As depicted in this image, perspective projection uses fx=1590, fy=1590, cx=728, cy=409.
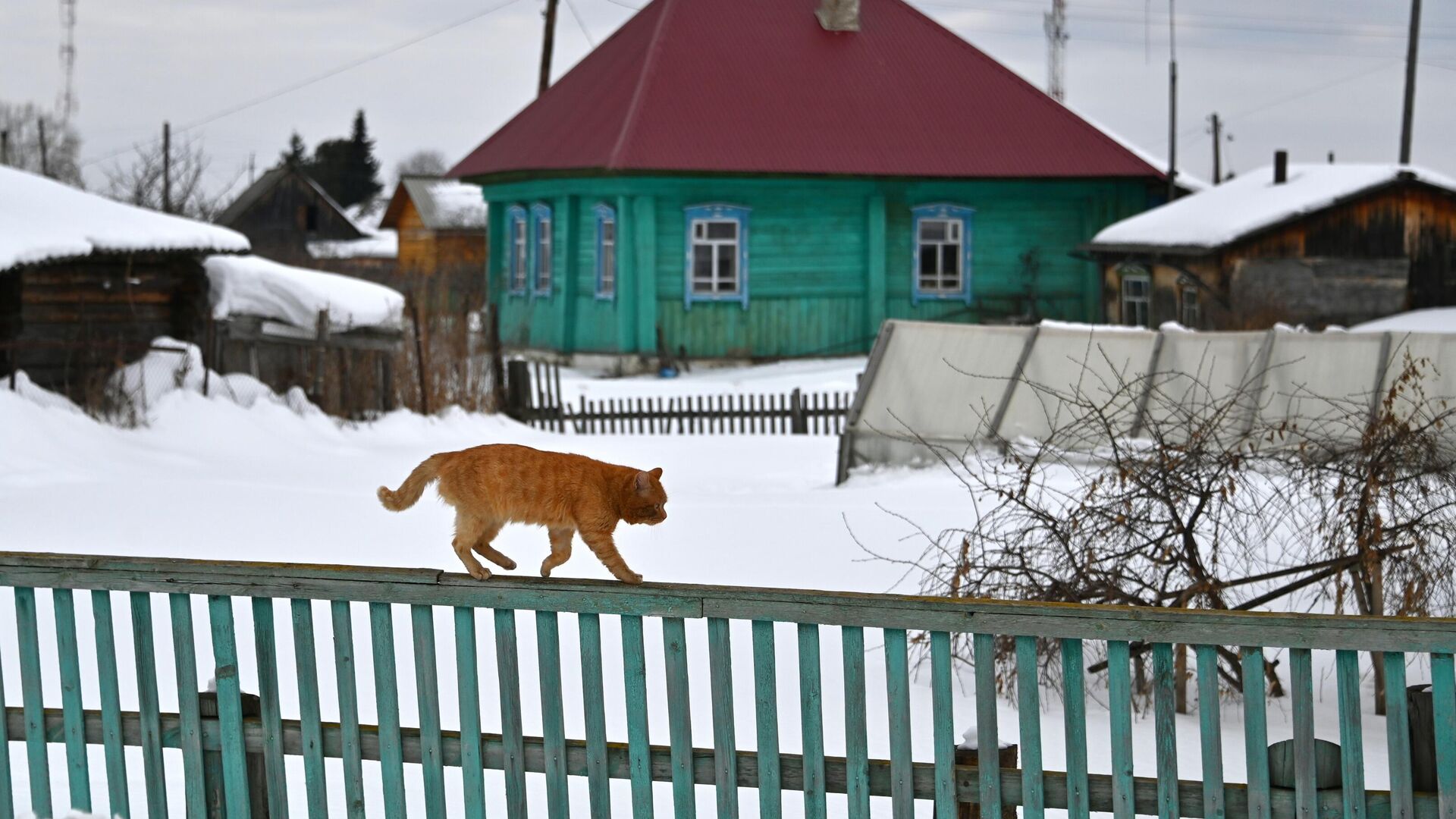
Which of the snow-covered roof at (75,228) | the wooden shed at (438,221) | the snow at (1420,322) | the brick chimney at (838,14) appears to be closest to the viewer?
the snow-covered roof at (75,228)

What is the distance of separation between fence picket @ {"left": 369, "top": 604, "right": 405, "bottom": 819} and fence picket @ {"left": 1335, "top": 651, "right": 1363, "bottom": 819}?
8.01 ft

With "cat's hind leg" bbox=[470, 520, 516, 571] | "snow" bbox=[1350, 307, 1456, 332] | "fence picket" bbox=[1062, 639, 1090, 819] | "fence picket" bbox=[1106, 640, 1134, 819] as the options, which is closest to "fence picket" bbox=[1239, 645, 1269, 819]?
"fence picket" bbox=[1106, 640, 1134, 819]

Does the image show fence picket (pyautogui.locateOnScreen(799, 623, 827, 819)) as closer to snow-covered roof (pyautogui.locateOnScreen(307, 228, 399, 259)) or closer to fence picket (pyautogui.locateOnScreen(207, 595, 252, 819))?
fence picket (pyautogui.locateOnScreen(207, 595, 252, 819))

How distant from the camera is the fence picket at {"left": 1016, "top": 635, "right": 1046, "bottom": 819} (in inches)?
156

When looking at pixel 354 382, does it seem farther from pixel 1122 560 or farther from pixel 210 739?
pixel 210 739

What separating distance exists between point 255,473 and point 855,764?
10.7 metres

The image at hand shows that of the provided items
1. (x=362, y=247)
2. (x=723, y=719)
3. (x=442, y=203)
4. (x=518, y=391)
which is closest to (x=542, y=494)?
(x=723, y=719)

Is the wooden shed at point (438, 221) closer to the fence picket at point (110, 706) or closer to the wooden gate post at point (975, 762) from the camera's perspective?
the fence picket at point (110, 706)

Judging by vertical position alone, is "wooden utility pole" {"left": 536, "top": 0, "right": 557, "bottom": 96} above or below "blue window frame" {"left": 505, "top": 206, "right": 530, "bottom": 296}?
above

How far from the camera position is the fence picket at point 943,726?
4008 mm

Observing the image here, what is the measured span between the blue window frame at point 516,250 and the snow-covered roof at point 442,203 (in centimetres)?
1715

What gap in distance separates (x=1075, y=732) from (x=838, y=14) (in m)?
26.4

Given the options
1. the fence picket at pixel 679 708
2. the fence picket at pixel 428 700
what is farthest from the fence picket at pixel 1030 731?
the fence picket at pixel 428 700

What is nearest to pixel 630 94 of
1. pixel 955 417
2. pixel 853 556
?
pixel 955 417
